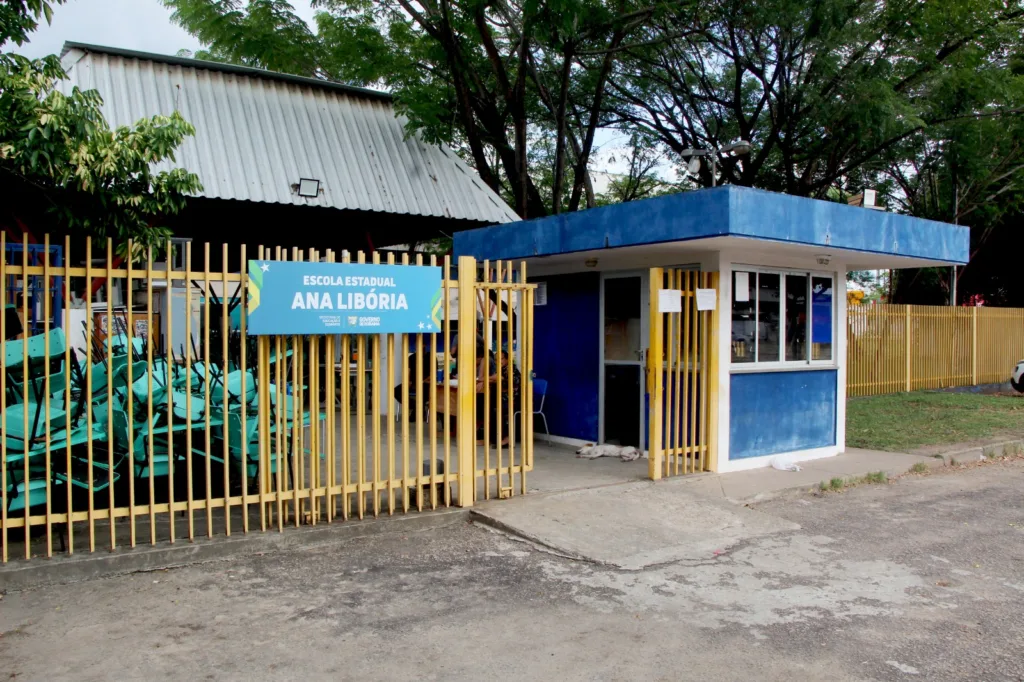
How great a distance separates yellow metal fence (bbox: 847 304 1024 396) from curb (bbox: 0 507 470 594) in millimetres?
13345

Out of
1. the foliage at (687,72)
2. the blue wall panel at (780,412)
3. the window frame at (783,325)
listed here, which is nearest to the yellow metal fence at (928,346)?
the foliage at (687,72)

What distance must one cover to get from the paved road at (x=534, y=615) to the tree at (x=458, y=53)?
8.71 m

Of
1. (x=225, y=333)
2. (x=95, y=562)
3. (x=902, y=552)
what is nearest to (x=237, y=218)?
(x=225, y=333)

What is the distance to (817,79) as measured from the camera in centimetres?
1534

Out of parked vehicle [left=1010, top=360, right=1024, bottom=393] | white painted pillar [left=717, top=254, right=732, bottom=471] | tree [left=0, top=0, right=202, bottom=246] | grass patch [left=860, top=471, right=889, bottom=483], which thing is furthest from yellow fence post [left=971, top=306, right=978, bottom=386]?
tree [left=0, top=0, right=202, bottom=246]

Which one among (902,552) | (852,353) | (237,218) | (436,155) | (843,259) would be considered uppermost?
(436,155)

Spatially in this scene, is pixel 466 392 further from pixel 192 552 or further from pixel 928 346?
pixel 928 346

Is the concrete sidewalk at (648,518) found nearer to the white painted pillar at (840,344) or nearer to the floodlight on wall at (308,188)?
the white painted pillar at (840,344)

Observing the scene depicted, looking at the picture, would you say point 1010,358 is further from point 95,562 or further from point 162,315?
point 95,562

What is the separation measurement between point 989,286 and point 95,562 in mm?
31026

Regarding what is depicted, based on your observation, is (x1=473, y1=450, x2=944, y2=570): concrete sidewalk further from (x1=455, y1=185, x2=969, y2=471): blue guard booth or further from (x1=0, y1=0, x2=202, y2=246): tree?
(x1=0, y1=0, x2=202, y2=246): tree

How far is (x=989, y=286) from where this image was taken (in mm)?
28750

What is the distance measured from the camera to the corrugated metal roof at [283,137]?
11.1 meters

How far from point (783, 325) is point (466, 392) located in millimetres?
4386
